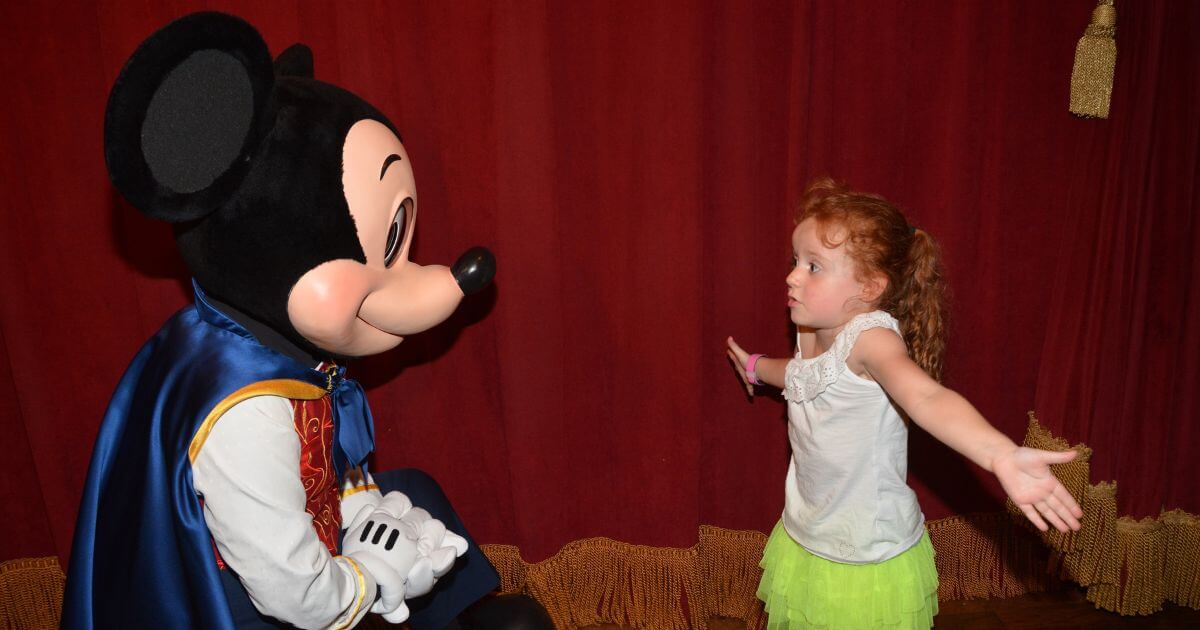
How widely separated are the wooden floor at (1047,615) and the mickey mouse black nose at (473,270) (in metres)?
1.20

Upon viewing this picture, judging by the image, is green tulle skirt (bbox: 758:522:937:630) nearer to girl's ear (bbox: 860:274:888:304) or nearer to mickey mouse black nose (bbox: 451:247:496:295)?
girl's ear (bbox: 860:274:888:304)

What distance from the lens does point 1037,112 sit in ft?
4.91

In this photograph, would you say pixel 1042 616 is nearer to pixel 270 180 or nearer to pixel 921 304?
pixel 921 304

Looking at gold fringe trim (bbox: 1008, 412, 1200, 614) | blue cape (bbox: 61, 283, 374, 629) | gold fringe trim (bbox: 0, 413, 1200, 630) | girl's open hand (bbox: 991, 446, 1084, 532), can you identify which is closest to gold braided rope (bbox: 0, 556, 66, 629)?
gold fringe trim (bbox: 0, 413, 1200, 630)

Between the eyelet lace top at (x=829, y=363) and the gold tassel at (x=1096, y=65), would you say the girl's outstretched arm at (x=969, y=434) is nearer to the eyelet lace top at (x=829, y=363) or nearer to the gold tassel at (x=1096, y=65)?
the eyelet lace top at (x=829, y=363)

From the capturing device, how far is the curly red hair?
1.24 metres

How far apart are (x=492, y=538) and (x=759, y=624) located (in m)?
0.56

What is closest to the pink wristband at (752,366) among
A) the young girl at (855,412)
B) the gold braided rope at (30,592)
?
the young girl at (855,412)

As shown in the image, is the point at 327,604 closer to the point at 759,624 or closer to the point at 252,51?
the point at 252,51

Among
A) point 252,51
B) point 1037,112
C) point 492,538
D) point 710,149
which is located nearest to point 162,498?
point 252,51

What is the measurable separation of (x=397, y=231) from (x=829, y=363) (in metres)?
0.65

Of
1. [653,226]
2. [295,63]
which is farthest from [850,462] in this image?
[295,63]

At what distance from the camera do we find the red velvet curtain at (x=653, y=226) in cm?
137

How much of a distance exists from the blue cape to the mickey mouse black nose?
0.74ft
